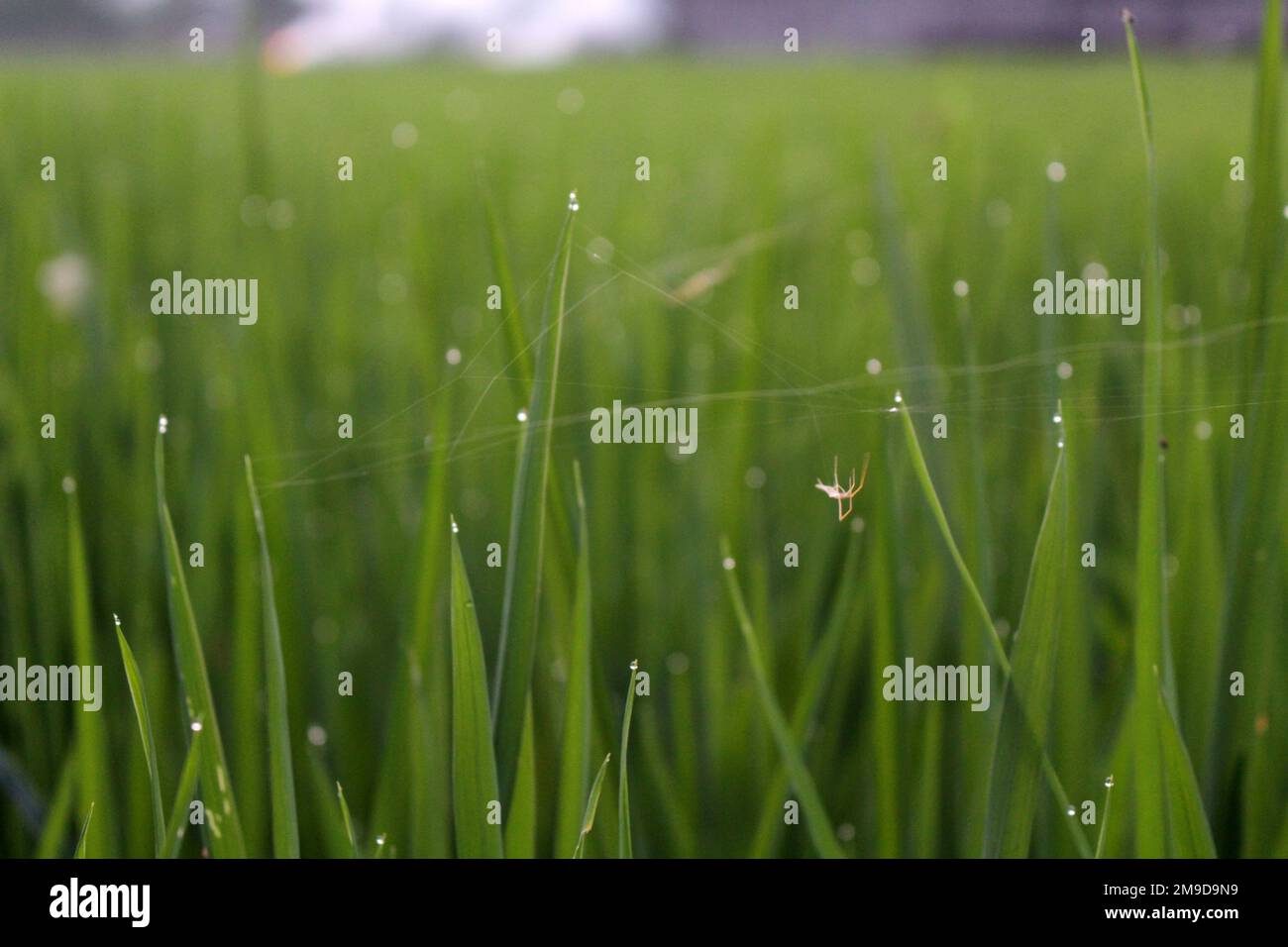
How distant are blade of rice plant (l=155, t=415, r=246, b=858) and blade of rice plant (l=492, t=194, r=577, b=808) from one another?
0.09m

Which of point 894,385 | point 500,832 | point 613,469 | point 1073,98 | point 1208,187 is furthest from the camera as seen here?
point 1073,98

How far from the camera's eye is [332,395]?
2.04 ft

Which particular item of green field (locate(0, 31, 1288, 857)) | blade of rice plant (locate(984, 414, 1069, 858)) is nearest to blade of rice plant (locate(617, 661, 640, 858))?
green field (locate(0, 31, 1288, 857))

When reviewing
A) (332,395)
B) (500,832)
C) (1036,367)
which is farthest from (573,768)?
(332,395)

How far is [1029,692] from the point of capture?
31 cm

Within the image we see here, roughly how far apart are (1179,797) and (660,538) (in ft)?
0.91

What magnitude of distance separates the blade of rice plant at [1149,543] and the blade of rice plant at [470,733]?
200mm

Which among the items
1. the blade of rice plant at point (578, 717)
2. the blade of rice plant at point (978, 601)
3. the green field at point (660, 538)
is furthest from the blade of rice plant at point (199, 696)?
the blade of rice plant at point (978, 601)

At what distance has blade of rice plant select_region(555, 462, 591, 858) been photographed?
1.02ft

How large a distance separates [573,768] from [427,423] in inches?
9.6

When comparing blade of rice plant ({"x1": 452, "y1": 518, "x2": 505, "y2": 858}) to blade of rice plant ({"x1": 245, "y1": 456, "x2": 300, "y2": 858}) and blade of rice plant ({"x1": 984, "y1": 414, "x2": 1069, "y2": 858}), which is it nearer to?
blade of rice plant ({"x1": 245, "y1": 456, "x2": 300, "y2": 858})

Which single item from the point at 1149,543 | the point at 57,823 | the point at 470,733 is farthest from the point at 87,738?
the point at 1149,543

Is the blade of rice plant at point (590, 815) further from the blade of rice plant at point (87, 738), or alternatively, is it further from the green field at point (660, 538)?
the blade of rice plant at point (87, 738)
